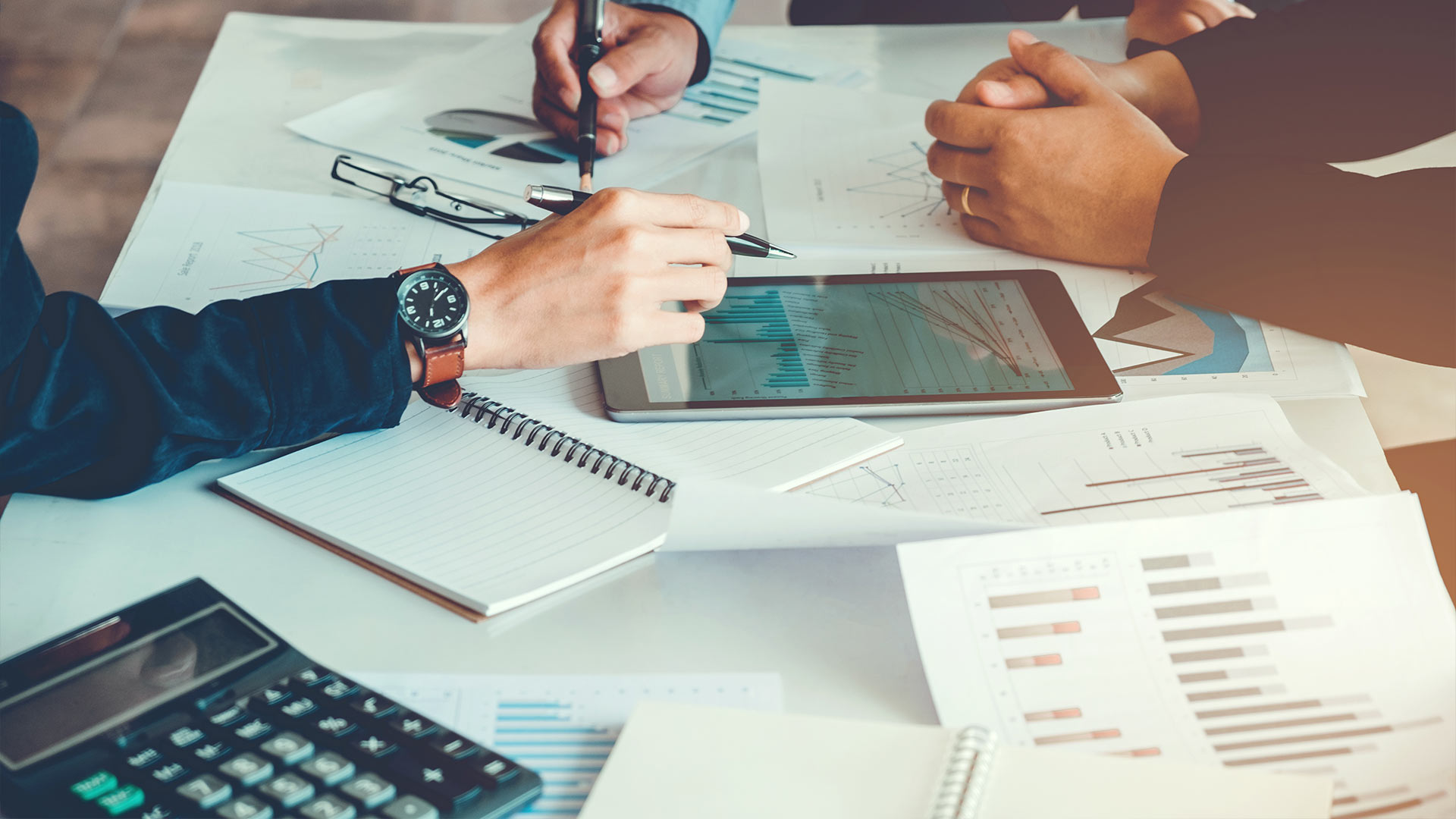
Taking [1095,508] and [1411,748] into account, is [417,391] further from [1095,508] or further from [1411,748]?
[1411,748]

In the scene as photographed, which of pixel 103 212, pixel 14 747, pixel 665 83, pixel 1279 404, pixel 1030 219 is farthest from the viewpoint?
pixel 103 212

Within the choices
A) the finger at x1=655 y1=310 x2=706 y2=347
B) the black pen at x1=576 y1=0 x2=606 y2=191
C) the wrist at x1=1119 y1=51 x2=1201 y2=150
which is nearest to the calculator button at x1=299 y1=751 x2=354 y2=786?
the finger at x1=655 y1=310 x2=706 y2=347

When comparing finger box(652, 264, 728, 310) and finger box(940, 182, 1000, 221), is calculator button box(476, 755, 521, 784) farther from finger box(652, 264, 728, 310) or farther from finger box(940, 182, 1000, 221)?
finger box(940, 182, 1000, 221)

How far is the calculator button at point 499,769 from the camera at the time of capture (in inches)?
18.5

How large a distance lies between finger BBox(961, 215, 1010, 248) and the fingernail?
0.36m

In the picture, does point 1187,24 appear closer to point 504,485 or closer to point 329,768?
point 504,485

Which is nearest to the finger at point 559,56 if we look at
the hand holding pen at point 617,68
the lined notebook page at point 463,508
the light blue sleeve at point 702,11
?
the hand holding pen at point 617,68

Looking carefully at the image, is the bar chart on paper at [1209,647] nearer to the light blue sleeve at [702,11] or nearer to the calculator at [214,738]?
the calculator at [214,738]

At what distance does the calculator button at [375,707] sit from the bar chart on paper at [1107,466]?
11.2 inches

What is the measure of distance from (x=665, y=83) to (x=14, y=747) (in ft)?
2.86

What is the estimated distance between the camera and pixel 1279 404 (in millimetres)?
768

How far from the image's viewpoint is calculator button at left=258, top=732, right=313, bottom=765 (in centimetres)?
47

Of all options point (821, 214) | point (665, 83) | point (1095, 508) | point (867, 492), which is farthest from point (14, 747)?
point (665, 83)

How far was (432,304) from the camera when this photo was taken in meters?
0.74
